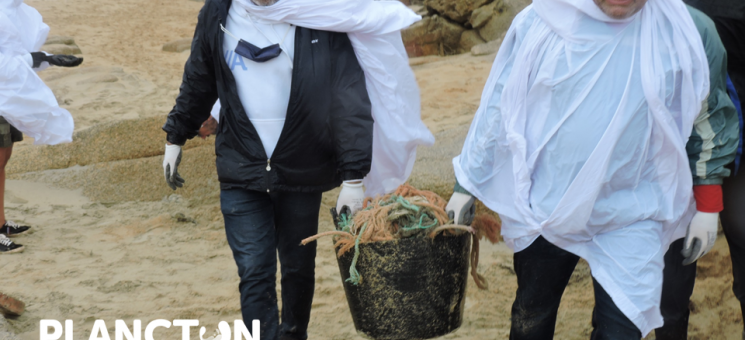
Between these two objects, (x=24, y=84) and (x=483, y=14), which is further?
(x=483, y=14)

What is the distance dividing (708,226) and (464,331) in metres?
1.58

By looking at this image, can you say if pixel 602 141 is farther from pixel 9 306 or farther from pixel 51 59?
pixel 51 59

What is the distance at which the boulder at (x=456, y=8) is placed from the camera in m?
10.4

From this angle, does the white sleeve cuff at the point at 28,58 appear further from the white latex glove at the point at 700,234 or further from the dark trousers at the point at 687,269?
the white latex glove at the point at 700,234

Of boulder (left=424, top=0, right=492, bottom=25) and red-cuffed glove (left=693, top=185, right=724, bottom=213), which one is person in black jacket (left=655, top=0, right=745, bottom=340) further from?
boulder (left=424, top=0, right=492, bottom=25)

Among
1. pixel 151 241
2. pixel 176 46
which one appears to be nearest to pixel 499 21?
pixel 176 46

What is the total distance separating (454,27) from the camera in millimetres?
10734

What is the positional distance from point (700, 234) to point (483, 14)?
834 centimetres

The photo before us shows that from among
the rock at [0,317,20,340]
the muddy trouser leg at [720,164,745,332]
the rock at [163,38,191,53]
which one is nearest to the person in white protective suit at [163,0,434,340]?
the rock at [0,317,20,340]

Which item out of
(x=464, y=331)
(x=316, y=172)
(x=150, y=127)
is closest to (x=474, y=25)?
(x=150, y=127)

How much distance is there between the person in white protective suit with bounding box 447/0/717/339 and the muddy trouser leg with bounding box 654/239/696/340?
1.30 ft

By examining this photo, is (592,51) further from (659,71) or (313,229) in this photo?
(313,229)

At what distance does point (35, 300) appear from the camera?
3984 millimetres

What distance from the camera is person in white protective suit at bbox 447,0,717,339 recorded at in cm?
212
